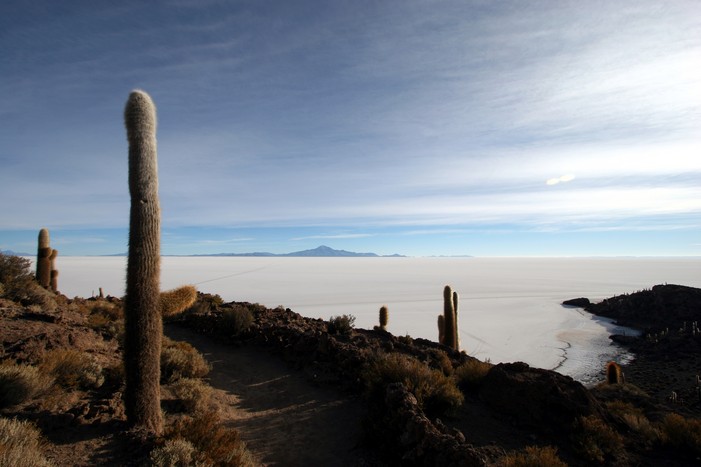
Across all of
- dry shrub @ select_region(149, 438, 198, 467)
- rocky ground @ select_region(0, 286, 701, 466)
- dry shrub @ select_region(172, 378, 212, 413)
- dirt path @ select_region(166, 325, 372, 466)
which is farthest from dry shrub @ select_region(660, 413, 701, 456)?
dry shrub @ select_region(172, 378, 212, 413)

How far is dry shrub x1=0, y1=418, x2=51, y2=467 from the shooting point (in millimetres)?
4254

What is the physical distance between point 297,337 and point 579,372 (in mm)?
15398

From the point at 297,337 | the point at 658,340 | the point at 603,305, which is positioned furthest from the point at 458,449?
the point at 603,305

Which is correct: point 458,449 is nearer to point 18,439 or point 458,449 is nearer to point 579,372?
point 18,439

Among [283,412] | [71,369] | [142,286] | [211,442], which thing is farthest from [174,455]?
[71,369]

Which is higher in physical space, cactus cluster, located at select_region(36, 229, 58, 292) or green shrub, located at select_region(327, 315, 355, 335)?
cactus cluster, located at select_region(36, 229, 58, 292)

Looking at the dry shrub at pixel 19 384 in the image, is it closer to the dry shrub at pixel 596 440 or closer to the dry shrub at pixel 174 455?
the dry shrub at pixel 174 455

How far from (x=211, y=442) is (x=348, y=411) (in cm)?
338

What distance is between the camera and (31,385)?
625 centimetres

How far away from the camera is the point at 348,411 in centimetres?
827

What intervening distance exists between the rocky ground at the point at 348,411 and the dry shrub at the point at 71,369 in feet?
0.52

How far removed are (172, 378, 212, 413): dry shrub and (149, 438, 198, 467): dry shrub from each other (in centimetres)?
235

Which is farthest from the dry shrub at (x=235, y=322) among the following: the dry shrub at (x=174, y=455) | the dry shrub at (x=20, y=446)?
the dry shrub at (x=174, y=455)

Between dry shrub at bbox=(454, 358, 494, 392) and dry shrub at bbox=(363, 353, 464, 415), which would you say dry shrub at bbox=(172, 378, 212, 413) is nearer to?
dry shrub at bbox=(363, 353, 464, 415)
